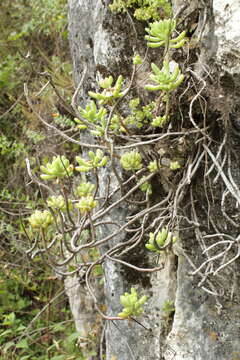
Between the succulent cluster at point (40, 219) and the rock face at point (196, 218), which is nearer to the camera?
the succulent cluster at point (40, 219)

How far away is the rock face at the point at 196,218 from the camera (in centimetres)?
158

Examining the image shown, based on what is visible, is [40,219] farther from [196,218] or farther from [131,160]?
[196,218]

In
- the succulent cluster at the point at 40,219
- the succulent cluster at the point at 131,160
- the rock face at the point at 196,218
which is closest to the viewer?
the succulent cluster at the point at 40,219

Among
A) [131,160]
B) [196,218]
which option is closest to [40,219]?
[131,160]

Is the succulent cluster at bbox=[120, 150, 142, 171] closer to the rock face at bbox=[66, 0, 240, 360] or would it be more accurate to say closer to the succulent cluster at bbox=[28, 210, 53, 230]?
the rock face at bbox=[66, 0, 240, 360]

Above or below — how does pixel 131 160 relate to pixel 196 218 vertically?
above

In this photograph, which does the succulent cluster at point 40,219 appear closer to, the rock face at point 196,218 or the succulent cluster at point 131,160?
the succulent cluster at point 131,160

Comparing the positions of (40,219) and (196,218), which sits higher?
(40,219)

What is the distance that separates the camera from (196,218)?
173 cm

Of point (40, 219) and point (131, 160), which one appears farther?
point (131, 160)

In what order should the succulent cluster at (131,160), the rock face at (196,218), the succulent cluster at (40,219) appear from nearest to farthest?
the succulent cluster at (40,219) → the rock face at (196,218) → the succulent cluster at (131,160)

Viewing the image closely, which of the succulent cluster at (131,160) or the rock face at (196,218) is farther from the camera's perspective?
the succulent cluster at (131,160)

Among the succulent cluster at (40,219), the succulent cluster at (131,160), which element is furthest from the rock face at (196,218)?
the succulent cluster at (40,219)

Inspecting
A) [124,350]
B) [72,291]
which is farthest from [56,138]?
[124,350]
